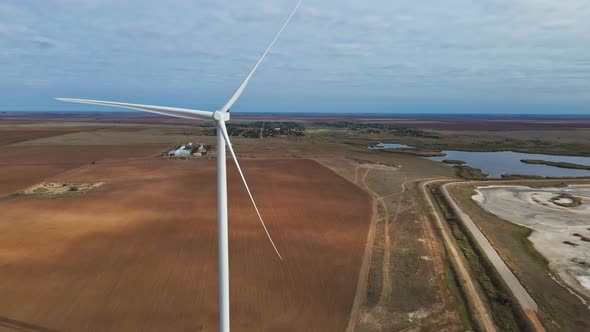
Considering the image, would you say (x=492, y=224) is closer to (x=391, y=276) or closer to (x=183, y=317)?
(x=391, y=276)

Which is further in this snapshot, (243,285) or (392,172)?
(392,172)

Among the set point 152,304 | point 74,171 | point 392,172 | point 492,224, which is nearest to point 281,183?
point 392,172

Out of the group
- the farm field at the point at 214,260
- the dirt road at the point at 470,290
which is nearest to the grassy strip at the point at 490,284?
the dirt road at the point at 470,290

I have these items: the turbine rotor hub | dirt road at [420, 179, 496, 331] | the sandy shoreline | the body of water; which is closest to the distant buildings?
the body of water

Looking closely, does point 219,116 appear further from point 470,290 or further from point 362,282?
point 470,290

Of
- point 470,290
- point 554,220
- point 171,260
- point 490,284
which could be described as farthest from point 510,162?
point 171,260

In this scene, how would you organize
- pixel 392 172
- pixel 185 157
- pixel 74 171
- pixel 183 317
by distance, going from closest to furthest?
1. pixel 183 317
2. pixel 74 171
3. pixel 392 172
4. pixel 185 157
